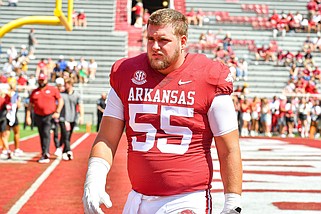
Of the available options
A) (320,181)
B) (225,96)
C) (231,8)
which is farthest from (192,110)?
(231,8)

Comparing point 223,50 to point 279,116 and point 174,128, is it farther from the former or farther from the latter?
point 174,128

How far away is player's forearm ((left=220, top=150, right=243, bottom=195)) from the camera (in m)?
3.93

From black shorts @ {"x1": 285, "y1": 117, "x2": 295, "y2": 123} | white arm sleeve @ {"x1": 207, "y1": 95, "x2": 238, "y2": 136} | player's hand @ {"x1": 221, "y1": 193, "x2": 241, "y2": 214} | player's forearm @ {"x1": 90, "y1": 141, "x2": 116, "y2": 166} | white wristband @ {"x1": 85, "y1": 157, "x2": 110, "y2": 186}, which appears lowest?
black shorts @ {"x1": 285, "y1": 117, "x2": 295, "y2": 123}

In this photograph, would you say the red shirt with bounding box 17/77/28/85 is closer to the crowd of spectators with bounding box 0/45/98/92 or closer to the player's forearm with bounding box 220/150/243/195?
the crowd of spectators with bounding box 0/45/98/92

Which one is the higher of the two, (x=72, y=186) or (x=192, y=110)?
(x=192, y=110)

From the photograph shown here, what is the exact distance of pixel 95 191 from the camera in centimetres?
378

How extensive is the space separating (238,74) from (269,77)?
1997mm

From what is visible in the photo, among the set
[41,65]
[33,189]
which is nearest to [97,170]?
[33,189]

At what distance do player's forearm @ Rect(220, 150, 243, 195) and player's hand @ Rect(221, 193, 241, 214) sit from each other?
0.04m

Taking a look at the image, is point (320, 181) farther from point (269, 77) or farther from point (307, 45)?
point (307, 45)

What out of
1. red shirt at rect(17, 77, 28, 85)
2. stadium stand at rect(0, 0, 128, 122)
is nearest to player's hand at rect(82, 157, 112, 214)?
red shirt at rect(17, 77, 28, 85)

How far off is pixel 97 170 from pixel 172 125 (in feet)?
1.48

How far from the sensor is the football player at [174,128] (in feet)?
12.9

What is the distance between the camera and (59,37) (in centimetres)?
3556
